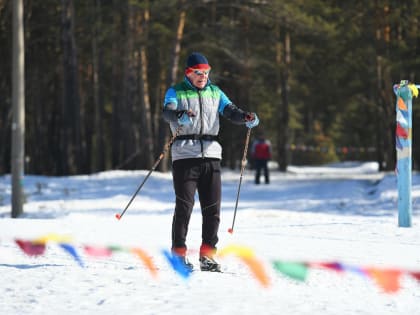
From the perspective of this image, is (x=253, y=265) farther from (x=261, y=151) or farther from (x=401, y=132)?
(x=261, y=151)

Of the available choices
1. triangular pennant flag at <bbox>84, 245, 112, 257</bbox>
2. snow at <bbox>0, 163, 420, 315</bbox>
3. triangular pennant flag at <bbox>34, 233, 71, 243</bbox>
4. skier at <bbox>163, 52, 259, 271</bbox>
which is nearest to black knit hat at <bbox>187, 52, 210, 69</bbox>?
skier at <bbox>163, 52, 259, 271</bbox>

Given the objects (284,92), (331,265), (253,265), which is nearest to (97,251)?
(253,265)

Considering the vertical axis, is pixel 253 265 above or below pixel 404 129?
below

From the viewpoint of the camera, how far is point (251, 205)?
1708cm

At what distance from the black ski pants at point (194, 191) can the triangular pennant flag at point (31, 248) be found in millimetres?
1689

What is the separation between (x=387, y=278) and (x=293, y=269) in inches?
31.0

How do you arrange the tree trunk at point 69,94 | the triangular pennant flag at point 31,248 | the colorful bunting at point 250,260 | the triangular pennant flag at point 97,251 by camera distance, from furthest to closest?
the tree trunk at point 69,94, the triangular pennant flag at point 31,248, the triangular pennant flag at point 97,251, the colorful bunting at point 250,260

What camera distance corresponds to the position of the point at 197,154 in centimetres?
616

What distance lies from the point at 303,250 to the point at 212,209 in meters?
1.39

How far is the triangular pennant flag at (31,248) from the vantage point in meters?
7.23

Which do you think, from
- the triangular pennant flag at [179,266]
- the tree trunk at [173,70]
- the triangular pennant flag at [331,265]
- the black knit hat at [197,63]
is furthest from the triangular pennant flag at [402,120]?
the tree trunk at [173,70]

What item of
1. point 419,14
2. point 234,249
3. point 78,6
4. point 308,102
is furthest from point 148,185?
point 308,102

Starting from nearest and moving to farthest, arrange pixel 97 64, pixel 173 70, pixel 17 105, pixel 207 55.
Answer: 1. pixel 17 105
2. pixel 173 70
3. pixel 207 55
4. pixel 97 64

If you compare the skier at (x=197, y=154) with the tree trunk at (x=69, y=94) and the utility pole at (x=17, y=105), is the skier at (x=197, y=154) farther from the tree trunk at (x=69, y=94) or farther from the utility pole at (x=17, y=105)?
the tree trunk at (x=69, y=94)
